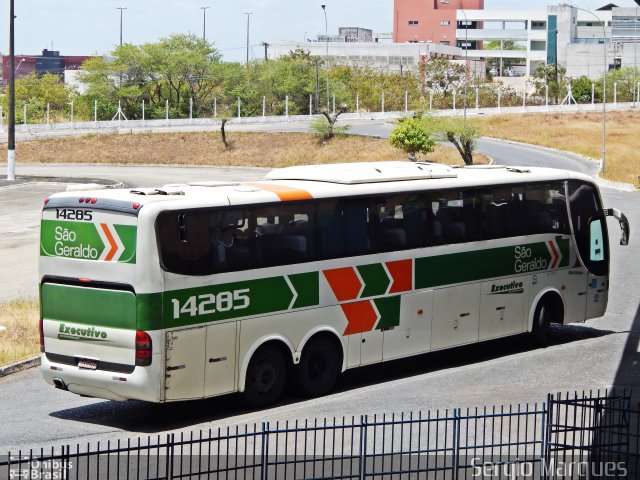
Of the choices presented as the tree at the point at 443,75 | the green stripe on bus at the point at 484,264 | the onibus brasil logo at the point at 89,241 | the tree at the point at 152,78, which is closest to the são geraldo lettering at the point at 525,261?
the green stripe on bus at the point at 484,264

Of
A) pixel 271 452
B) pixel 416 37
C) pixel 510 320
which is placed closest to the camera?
pixel 271 452

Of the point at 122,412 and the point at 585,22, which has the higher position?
the point at 585,22

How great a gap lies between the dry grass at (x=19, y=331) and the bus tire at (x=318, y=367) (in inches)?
220

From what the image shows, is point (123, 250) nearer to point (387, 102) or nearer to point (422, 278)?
point (422, 278)

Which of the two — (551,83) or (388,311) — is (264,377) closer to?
(388,311)

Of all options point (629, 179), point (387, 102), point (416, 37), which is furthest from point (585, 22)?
point (629, 179)

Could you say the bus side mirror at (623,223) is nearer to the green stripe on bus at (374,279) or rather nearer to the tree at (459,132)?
the green stripe on bus at (374,279)

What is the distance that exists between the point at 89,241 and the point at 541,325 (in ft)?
31.1

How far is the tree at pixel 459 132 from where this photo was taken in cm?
6956

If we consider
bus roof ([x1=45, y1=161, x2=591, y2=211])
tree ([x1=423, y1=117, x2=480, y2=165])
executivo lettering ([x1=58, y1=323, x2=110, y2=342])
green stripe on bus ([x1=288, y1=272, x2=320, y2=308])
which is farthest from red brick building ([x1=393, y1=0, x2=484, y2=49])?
executivo lettering ([x1=58, y1=323, x2=110, y2=342])

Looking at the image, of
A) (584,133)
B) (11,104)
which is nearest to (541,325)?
(11,104)

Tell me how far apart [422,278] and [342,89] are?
9558 centimetres

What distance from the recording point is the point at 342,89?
114 m

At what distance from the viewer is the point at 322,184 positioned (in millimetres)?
18781
